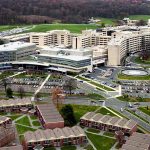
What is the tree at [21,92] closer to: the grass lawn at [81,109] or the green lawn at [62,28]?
the grass lawn at [81,109]

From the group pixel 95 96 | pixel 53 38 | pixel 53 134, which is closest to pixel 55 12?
pixel 53 38

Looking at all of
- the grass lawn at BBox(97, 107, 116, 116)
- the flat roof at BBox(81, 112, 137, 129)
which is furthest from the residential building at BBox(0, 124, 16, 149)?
the grass lawn at BBox(97, 107, 116, 116)

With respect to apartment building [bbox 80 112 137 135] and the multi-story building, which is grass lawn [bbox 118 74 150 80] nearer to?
apartment building [bbox 80 112 137 135]

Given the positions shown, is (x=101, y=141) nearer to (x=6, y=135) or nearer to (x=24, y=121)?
(x=6, y=135)

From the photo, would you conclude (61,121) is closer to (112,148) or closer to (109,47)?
(112,148)

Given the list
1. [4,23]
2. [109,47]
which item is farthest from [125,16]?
[109,47]

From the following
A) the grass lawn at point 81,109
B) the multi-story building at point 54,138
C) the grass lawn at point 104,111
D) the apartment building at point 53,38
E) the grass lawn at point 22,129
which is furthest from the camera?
the apartment building at point 53,38

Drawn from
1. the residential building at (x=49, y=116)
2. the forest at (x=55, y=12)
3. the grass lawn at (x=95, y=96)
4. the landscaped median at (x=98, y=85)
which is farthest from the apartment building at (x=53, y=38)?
the residential building at (x=49, y=116)

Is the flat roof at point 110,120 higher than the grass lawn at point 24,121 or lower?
higher
